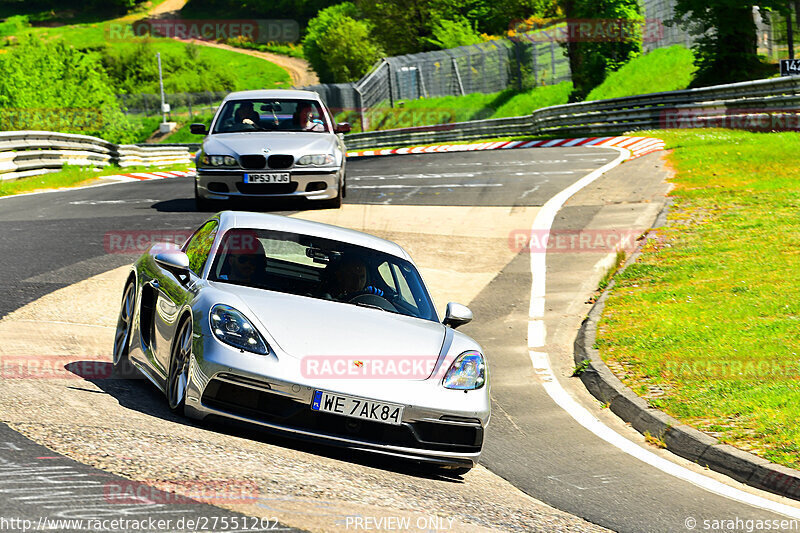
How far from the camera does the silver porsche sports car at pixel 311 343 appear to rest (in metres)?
5.59

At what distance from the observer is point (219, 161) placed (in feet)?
49.5

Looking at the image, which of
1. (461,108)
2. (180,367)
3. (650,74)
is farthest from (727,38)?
(180,367)

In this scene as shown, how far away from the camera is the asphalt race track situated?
4.88 m

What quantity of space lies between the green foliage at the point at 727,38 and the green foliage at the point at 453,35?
4170 cm

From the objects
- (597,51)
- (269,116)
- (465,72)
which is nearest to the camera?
(269,116)

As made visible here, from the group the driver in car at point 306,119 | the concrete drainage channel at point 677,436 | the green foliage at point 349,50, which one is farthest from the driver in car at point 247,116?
the green foliage at point 349,50

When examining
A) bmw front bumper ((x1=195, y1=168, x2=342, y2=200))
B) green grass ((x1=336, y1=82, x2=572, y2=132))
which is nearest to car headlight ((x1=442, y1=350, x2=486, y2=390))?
bmw front bumper ((x1=195, y1=168, x2=342, y2=200))

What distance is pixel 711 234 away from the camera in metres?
14.4

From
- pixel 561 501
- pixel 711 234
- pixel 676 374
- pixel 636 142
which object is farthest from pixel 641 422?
pixel 636 142

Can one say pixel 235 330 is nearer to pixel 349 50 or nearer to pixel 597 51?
pixel 597 51

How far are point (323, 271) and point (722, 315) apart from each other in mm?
5052

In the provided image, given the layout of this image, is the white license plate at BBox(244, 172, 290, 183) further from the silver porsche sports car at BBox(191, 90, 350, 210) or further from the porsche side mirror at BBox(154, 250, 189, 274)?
the porsche side mirror at BBox(154, 250, 189, 274)

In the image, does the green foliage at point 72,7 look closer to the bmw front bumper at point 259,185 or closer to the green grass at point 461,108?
the green grass at point 461,108

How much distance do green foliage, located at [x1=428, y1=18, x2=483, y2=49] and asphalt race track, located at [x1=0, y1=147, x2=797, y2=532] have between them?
2071 inches
